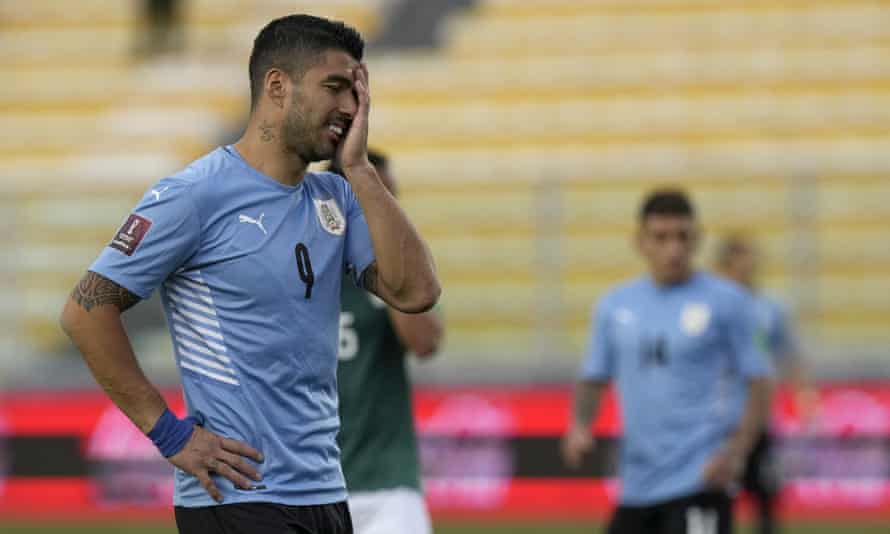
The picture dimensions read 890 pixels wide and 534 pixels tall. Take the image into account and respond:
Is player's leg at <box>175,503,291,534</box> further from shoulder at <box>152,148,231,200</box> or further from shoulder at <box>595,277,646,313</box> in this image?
shoulder at <box>595,277,646,313</box>

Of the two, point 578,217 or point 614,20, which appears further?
point 614,20

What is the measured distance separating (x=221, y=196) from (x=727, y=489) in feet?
12.5

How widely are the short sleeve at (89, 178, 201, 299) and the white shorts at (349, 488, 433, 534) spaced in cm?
217

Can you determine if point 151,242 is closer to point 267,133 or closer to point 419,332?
point 267,133

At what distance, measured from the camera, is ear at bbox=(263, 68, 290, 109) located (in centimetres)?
445

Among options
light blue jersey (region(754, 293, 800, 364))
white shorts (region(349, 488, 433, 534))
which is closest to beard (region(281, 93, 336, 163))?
white shorts (region(349, 488, 433, 534))

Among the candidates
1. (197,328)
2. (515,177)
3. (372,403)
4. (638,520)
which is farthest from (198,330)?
(515,177)

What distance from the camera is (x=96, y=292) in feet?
13.9

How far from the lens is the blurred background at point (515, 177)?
12.3m

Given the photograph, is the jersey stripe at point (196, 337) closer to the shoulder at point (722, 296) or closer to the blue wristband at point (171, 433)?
the blue wristband at point (171, 433)

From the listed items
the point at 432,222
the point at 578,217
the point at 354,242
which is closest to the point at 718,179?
the point at 578,217

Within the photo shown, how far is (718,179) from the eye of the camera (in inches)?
521

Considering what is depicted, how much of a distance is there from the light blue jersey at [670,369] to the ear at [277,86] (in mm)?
3497

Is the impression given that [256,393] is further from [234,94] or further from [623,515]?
[234,94]
